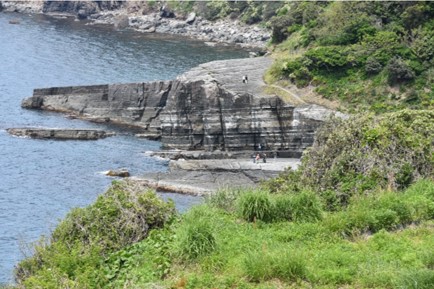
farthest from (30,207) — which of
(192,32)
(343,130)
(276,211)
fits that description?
(192,32)

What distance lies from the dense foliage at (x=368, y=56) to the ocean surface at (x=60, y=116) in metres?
15.7

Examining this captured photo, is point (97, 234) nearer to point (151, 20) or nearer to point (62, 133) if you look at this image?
point (62, 133)

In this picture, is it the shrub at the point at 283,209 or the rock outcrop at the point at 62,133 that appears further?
the rock outcrop at the point at 62,133

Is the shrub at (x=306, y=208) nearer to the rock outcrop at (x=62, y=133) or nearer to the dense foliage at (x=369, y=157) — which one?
the dense foliage at (x=369, y=157)

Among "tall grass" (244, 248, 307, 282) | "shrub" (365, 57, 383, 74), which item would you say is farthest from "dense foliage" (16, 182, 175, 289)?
"shrub" (365, 57, 383, 74)

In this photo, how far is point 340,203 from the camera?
→ 2320 cm

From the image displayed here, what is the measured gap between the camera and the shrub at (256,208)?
65.8 ft

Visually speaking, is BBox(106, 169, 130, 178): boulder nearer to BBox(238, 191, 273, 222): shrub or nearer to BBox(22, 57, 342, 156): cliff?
BBox(22, 57, 342, 156): cliff

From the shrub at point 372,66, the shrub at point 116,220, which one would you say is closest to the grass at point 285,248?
the shrub at point 116,220

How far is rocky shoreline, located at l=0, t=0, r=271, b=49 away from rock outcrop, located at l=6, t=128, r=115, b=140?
37.9m

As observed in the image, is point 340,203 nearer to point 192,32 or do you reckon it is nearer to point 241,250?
point 241,250

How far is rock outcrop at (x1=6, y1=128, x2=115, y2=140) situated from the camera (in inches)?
2662

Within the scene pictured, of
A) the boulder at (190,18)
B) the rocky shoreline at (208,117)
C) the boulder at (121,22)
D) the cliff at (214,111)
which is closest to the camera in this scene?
the rocky shoreline at (208,117)

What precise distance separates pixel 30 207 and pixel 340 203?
2994 centimetres
